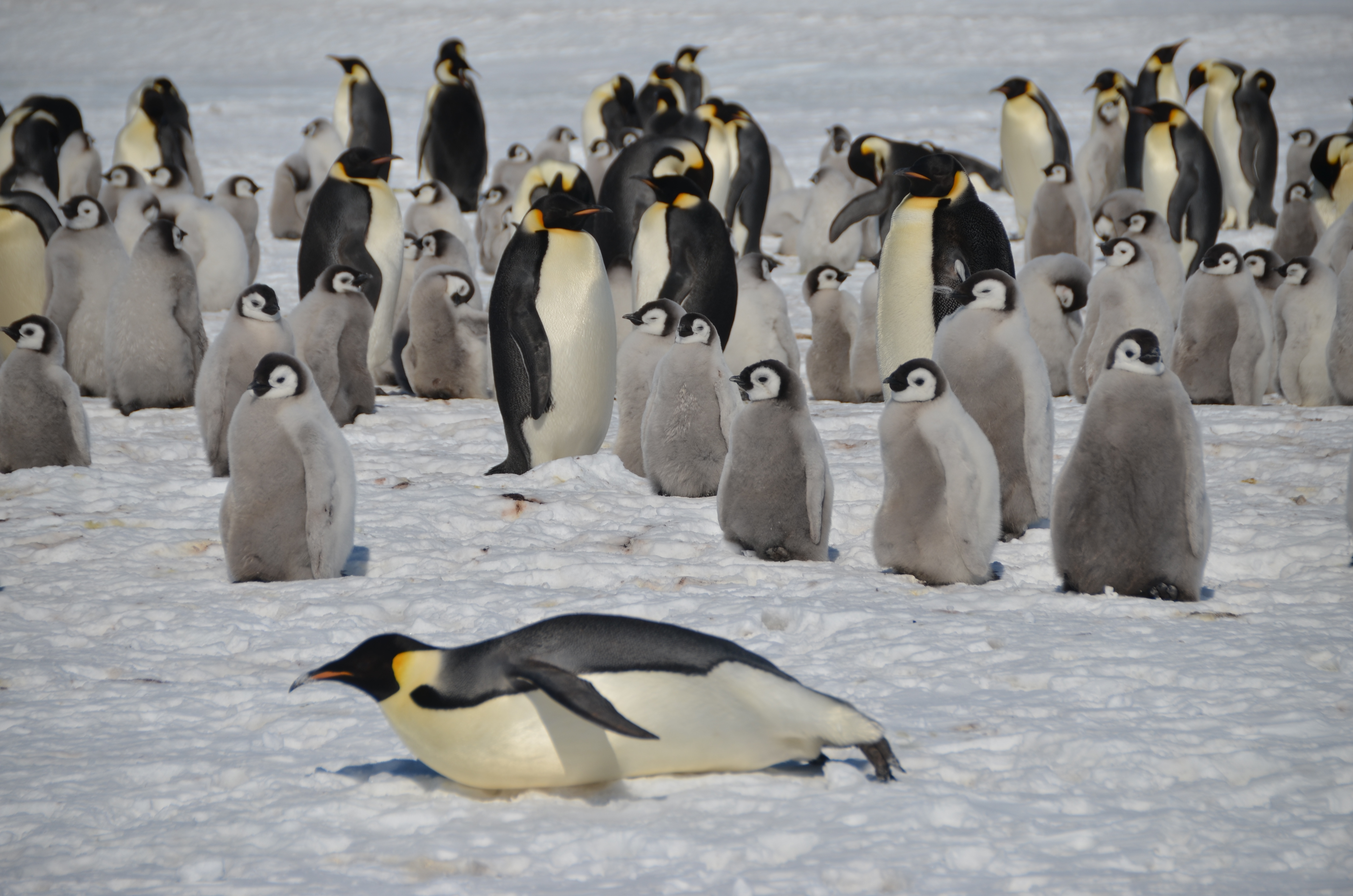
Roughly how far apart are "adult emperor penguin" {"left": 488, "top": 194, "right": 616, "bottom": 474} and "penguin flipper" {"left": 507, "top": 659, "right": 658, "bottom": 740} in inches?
144

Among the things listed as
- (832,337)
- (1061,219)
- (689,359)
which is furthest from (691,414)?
(1061,219)

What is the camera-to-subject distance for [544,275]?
5.95 metres

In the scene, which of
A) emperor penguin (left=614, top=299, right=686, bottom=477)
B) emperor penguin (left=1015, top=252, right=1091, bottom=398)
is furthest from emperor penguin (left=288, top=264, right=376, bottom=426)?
emperor penguin (left=1015, top=252, right=1091, bottom=398)

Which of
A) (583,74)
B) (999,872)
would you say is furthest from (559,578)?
(583,74)

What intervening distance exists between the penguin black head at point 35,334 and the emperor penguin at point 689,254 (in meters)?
2.92

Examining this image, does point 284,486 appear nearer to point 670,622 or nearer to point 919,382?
point 670,622

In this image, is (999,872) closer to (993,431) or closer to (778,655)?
Result: (778,655)

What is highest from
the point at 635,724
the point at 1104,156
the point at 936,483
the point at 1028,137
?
the point at 1028,137

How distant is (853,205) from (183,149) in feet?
34.2

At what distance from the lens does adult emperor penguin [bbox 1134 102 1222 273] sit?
12125 mm

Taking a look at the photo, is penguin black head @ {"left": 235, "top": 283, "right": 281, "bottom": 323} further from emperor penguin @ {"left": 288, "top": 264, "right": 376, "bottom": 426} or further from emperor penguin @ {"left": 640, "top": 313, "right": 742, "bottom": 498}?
emperor penguin @ {"left": 640, "top": 313, "right": 742, "bottom": 498}

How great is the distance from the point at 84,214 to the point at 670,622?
5282 millimetres

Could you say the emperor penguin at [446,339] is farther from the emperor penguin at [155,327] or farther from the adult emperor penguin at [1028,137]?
the adult emperor penguin at [1028,137]

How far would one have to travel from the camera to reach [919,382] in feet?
13.3
